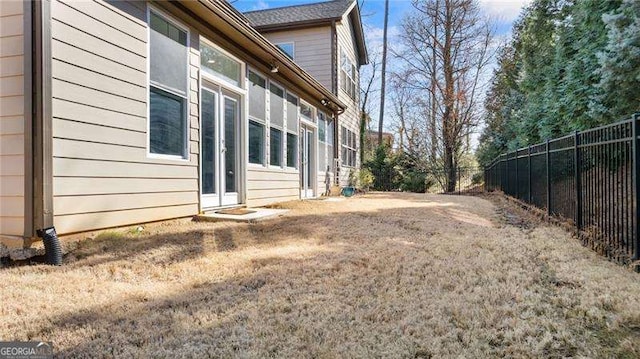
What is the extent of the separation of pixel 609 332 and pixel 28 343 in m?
2.91

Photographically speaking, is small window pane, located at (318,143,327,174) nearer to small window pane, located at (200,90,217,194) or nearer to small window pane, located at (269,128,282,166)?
small window pane, located at (269,128,282,166)

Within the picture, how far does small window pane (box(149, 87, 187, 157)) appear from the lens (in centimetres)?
445

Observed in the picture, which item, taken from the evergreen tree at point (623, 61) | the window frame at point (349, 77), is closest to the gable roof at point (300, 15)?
the window frame at point (349, 77)

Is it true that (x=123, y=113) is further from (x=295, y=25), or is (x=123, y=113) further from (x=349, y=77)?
(x=349, y=77)

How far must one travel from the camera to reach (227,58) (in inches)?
241

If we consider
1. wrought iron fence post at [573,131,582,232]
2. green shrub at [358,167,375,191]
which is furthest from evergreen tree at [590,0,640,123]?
green shrub at [358,167,375,191]

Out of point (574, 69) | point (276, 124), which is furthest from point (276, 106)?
point (574, 69)

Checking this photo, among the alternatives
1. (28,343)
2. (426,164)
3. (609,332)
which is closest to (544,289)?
(609,332)

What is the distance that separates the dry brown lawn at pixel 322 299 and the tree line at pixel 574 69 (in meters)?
3.51

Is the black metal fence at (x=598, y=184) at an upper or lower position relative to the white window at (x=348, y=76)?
lower

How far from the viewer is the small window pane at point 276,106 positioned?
7729mm

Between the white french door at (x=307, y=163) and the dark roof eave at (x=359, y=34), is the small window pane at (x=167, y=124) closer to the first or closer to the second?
the white french door at (x=307, y=163)

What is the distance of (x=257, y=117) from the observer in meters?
7.02

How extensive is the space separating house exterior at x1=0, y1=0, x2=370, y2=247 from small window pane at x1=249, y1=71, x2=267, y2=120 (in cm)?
4
